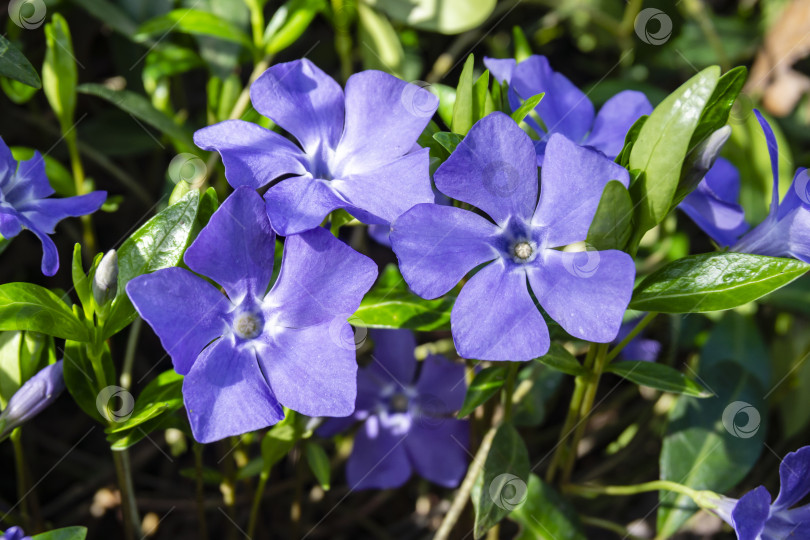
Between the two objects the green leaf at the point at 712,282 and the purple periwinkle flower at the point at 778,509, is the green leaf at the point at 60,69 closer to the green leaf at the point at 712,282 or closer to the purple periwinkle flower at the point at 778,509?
the green leaf at the point at 712,282

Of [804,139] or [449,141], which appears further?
[804,139]

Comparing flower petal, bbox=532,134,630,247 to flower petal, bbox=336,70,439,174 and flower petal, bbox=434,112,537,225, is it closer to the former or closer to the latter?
A: flower petal, bbox=434,112,537,225

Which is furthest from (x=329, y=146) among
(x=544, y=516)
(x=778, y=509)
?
(x=778, y=509)

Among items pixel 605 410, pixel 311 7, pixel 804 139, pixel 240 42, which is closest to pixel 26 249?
pixel 240 42

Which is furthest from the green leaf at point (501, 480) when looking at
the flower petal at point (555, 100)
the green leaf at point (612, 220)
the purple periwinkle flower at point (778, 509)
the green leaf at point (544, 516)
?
the flower petal at point (555, 100)

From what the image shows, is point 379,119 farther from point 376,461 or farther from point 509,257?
point 376,461

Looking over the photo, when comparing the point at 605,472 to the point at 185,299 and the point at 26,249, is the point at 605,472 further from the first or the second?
the point at 26,249

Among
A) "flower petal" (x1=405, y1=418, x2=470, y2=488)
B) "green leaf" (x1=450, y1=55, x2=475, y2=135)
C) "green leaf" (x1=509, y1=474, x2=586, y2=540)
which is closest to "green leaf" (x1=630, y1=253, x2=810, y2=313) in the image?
"green leaf" (x1=450, y1=55, x2=475, y2=135)
